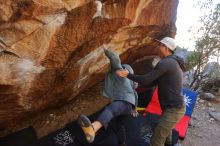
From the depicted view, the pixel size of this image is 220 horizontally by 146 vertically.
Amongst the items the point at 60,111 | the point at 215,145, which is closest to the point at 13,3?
the point at 60,111

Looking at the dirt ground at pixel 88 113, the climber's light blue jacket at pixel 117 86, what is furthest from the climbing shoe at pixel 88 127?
the dirt ground at pixel 88 113

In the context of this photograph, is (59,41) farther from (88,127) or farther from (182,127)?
(182,127)

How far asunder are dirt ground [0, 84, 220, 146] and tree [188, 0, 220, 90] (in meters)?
1.62

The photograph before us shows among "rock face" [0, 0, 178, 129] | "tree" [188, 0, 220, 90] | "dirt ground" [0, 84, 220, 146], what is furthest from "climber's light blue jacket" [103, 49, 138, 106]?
"tree" [188, 0, 220, 90]

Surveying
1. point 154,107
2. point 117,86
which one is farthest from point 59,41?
point 154,107

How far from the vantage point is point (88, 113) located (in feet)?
19.1

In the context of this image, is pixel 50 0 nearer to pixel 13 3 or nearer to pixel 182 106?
pixel 13 3

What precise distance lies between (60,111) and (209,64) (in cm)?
516

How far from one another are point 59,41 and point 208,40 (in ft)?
17.2

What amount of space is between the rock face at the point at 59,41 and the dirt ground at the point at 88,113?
0.29 metres

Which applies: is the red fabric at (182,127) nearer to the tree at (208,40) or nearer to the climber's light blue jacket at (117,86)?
the climber's light blue jacket at (117,86)

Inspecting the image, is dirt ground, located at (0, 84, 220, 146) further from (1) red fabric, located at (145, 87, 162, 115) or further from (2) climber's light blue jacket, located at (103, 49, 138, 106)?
(2) climber's light blue jacket, located at (103, 49, 138, 106)

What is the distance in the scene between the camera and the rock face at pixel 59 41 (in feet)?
11.0

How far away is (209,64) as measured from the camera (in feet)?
28.5
